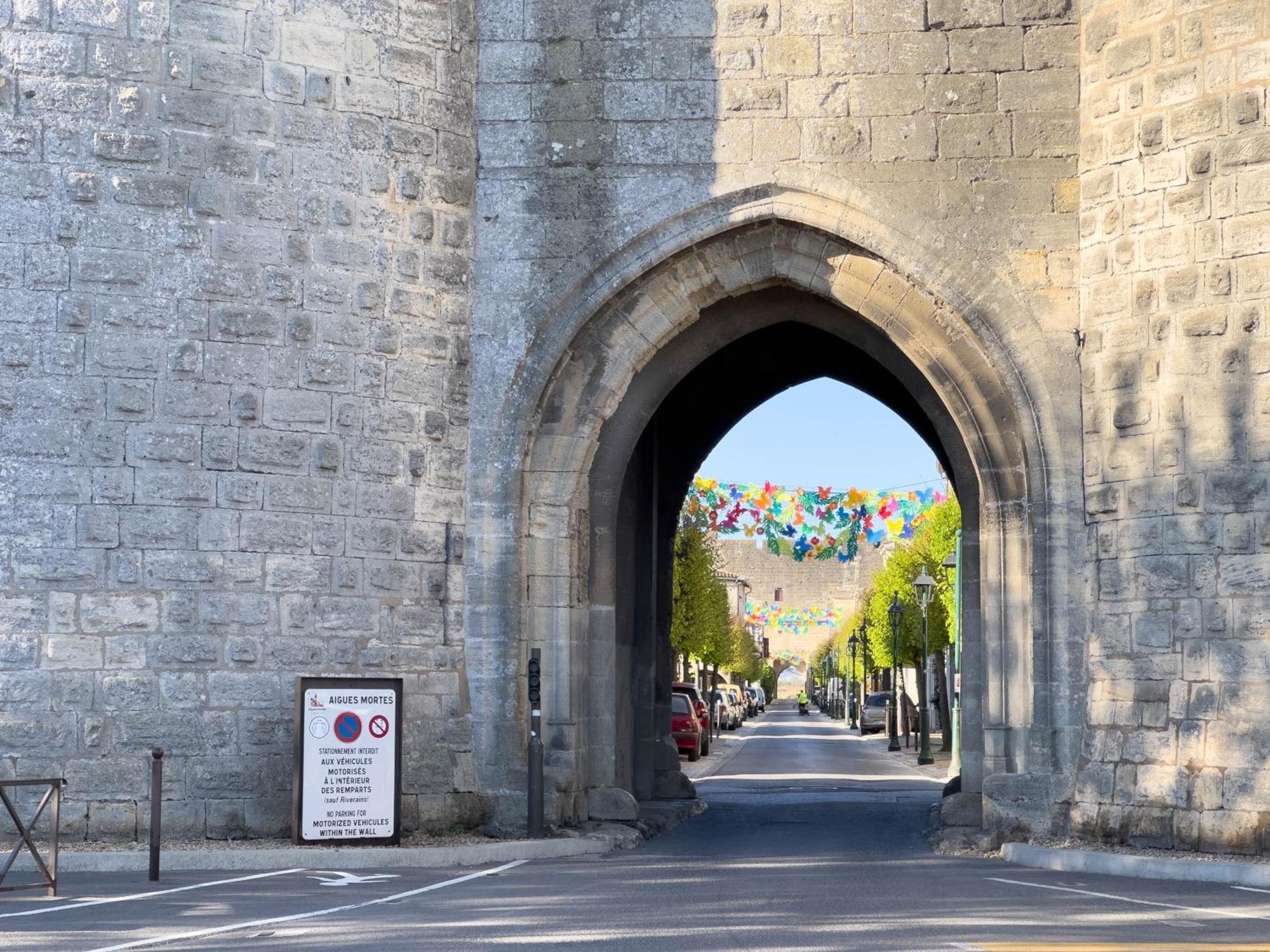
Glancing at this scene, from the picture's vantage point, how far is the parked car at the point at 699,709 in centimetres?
3250

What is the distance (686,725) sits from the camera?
30.7 meters

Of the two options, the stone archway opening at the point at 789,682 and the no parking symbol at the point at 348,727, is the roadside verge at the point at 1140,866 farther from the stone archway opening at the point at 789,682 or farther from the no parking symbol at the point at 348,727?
the stone archway opening at the point at 789,682

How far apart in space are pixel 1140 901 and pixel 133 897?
5510mm

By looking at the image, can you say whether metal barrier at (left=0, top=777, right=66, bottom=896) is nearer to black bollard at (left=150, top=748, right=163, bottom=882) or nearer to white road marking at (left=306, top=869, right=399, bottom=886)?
black bollard at (left=150, top=748, right=163, bottom=882)

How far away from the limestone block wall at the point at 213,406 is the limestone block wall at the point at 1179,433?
502cm

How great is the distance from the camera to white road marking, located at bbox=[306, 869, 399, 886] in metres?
10.3

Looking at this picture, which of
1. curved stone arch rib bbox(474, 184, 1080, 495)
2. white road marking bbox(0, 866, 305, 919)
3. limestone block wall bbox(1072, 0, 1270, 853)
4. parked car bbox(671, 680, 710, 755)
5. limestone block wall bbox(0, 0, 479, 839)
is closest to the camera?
white road marking bbox(0, 866, 305, 919)

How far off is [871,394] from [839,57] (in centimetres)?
543

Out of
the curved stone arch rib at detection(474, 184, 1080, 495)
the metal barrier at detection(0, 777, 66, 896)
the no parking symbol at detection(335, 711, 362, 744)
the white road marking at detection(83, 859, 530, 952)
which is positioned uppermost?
the curved stone arch rib at detection(474, 184, 1080, 495)

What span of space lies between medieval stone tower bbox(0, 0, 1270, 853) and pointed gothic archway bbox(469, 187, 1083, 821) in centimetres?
4

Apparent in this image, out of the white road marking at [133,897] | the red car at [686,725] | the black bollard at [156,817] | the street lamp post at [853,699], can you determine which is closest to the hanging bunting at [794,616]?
the street lamp post at [853,699]

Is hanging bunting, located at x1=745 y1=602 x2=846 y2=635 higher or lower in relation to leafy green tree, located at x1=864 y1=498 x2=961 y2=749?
higher

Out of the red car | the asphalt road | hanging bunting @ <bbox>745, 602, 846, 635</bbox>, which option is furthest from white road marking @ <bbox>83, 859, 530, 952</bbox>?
hanging bunting @ <bbox>745, 602, 846, 635</bbox>

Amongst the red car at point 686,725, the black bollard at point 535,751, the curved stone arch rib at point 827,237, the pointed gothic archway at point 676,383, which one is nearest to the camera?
the black bollard at point 535,751
